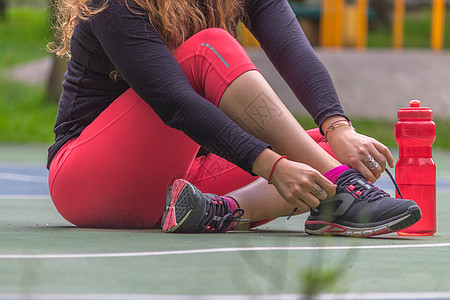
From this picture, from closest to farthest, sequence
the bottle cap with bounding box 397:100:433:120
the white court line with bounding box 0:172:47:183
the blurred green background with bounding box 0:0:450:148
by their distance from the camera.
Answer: the bottle cap with bounding box 397:100:433:120 → the white court line with bounding box 0:172:47:183 → the blurred green background with bounding box 0:0:450:148

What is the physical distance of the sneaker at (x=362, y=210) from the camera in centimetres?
288

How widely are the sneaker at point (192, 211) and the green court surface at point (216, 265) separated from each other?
5cm

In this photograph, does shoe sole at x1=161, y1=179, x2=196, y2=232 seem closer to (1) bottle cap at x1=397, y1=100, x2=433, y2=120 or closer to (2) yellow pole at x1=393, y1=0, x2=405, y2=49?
(1) bottle cap at x1=397, y1=100, x2=433, y2=120

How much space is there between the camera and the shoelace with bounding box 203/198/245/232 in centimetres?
308

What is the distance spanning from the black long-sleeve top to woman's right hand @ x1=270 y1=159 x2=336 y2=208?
3.9 inches

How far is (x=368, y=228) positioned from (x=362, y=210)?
0.07 metres

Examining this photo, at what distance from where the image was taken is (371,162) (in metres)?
3.00

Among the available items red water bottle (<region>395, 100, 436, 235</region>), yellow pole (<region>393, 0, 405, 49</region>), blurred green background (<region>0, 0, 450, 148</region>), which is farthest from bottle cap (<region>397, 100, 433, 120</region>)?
yellow pole (<region>393, 0, 405, 49</region>)

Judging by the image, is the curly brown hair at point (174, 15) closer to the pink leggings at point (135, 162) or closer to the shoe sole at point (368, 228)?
the pink leggings at point (135, 162)

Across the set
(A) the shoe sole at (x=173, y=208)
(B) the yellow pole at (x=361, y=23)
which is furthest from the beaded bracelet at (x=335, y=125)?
(B) the yellow pole at (x=361, y=23)

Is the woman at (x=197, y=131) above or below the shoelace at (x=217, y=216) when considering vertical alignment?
above

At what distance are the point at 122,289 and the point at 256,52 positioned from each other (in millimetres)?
11729

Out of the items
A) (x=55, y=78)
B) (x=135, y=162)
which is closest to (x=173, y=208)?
(x=135, y=162)

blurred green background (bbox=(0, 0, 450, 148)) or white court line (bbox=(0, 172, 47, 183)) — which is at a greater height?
white court line (bbox=(0, 172, 47, 183))
